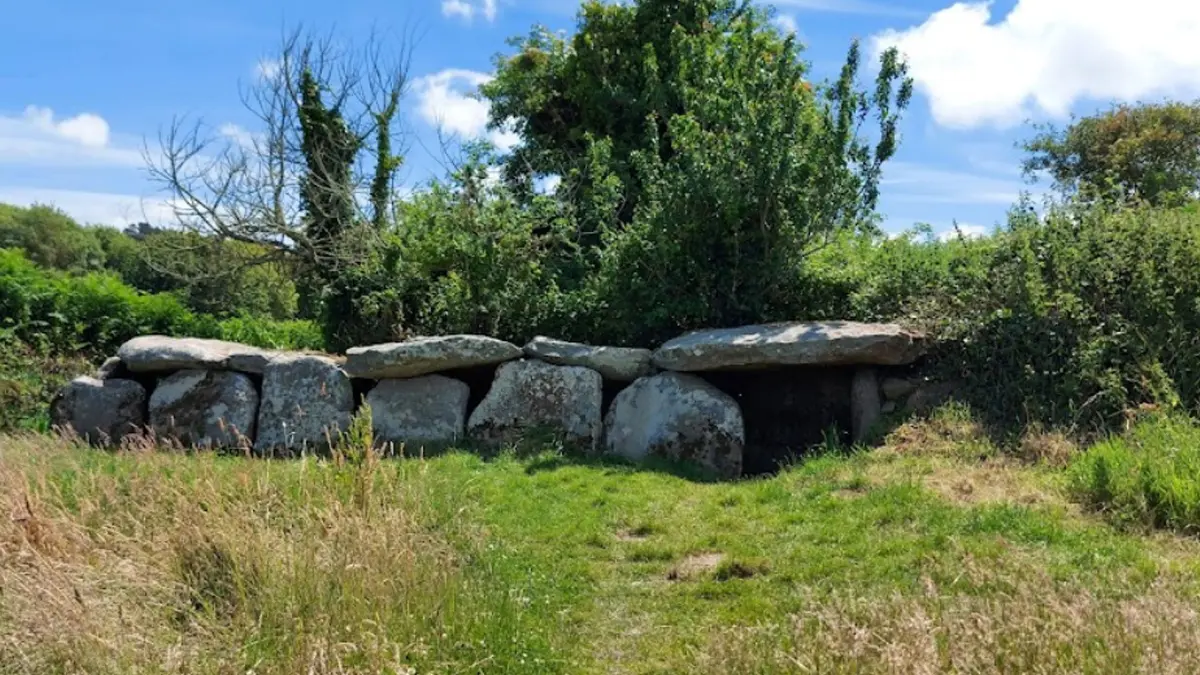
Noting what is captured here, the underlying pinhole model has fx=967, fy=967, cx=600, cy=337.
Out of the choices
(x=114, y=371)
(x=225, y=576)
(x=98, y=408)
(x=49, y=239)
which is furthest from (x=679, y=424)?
(x=49, y=239)

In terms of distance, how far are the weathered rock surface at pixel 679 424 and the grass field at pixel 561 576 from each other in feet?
5.77

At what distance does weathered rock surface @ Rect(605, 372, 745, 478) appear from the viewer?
9562 mm

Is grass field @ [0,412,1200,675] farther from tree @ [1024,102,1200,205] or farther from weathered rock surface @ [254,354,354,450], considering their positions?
tree @ [1024,102,1200,205]

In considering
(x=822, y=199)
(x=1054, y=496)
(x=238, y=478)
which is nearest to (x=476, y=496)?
(x=238, y=478)

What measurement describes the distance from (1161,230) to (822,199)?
130 inches

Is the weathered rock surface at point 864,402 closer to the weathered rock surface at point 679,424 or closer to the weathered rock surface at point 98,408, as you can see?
the weathered rock surface at point 679,424

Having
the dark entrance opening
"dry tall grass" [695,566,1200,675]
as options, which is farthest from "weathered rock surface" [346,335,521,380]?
"dry tall grass" [695,566,1200,675]

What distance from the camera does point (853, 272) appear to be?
35.9ft

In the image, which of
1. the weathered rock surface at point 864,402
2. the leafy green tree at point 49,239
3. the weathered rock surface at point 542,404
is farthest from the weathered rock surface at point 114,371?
the leafy green tree at point 49,239

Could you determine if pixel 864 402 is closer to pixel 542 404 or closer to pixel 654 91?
pixel 542 404

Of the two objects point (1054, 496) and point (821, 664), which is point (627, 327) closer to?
point (1054, 496)

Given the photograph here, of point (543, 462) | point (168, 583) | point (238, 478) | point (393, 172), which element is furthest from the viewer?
point (393, 172)

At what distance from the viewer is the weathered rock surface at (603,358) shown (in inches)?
A: 411

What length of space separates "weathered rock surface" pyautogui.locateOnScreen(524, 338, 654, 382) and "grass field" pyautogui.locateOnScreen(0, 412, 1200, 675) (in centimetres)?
285
